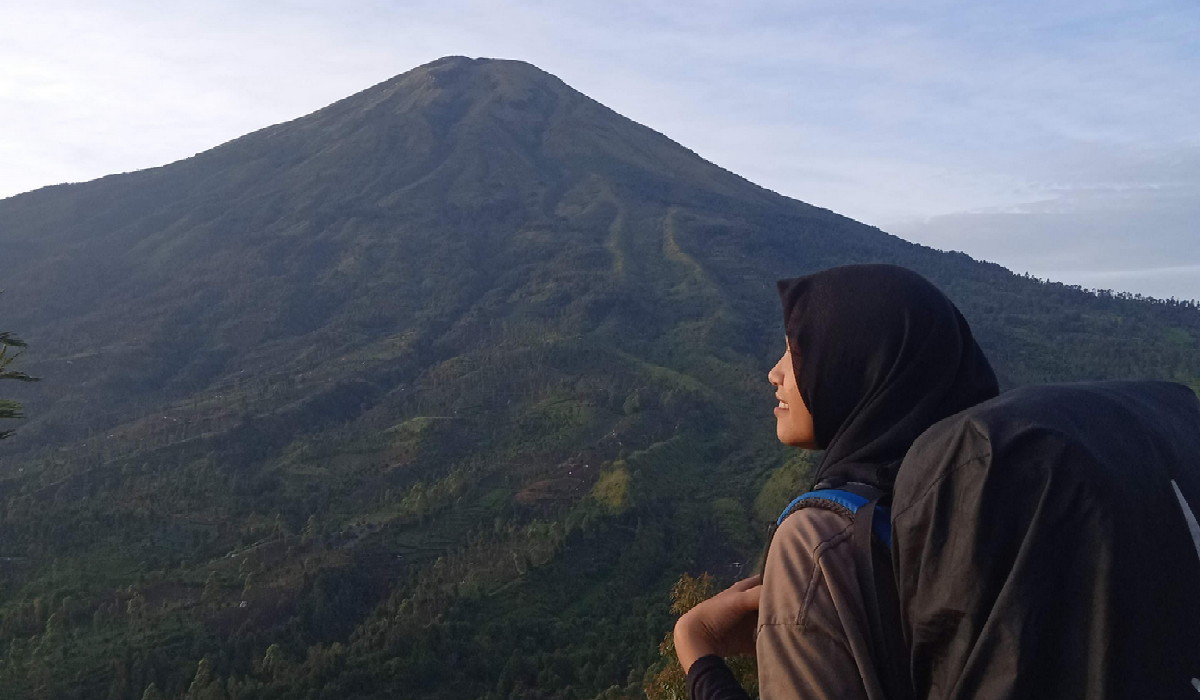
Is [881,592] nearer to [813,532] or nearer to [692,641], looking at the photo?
[813,532]

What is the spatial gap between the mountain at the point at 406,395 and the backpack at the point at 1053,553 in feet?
34.7

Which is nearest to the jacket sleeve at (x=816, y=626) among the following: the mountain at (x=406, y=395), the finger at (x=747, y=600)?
the finger at (x=747, y=600)

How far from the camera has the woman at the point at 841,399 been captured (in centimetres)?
126

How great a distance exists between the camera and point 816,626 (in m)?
1.20

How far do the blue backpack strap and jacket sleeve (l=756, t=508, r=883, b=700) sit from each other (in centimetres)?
3

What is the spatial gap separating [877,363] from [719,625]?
1.67 ft

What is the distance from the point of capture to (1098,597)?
3.35 ft

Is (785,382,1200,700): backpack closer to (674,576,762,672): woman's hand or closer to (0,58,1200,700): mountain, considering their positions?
(674,576,762,672): woman's hand

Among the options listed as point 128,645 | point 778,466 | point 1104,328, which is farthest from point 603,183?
point 128,645

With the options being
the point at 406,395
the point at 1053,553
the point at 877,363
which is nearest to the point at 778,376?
the point at 877,363

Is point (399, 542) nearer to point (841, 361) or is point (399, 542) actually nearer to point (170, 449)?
point (170, 449)

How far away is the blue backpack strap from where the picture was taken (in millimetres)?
1237

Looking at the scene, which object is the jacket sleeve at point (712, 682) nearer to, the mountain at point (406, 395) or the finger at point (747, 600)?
the finger at point (747, 600)

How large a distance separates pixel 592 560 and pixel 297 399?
13068 mm
